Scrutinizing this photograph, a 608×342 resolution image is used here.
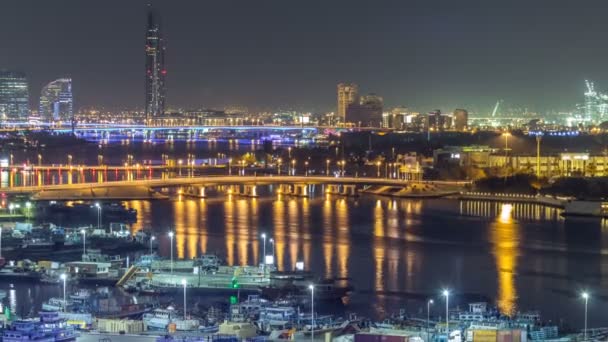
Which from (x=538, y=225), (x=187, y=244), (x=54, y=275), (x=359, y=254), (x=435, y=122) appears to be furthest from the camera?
(x=435, y=122)

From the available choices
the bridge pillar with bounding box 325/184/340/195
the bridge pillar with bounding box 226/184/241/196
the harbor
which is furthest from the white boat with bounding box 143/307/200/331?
the bridge pillar with bounding box 325/184/340/195

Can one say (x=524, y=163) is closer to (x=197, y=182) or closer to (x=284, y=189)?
(x=284, y=189)

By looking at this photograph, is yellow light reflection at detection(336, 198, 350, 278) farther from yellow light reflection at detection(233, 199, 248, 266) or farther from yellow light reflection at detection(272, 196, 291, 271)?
yellow light reflection at detection(233, 199, 248, 266)

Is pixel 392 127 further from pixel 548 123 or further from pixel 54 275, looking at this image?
pixel 54 275

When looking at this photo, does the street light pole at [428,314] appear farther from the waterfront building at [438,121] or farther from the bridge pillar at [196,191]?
the waterfront building at [438,121]

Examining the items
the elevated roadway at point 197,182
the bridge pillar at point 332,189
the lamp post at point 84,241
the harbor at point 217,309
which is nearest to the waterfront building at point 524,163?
the bridge pillar at point 332,189

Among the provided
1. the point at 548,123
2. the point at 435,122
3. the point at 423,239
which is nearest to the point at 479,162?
the point at 423,239
